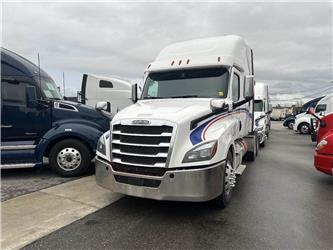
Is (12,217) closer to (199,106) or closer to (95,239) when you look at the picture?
(95,239)

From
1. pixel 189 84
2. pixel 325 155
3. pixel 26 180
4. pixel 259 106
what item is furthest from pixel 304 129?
pixel 26 180

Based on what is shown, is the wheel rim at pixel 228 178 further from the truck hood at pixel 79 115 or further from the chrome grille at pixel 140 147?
the truck hood at pixel 79 115

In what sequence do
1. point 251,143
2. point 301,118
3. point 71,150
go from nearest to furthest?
point 71,150 < point 251,143 < point 301,118

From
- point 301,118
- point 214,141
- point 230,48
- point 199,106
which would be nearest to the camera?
point 214,141

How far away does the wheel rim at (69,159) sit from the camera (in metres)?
6.52

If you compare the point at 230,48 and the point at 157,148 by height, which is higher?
the point at 230,48

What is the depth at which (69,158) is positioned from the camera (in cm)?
654

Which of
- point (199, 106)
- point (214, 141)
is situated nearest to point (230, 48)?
point (199, 106)

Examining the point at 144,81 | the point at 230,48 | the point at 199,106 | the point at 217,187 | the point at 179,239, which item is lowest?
the point at 179,239

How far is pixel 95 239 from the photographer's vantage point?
11.6ft

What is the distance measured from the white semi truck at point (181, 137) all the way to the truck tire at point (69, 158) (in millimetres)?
2116

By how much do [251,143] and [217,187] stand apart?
463 centimetres

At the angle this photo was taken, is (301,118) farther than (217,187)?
Yes

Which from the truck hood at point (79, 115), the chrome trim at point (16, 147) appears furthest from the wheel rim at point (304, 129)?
the chrome trim at point (16, 147)
